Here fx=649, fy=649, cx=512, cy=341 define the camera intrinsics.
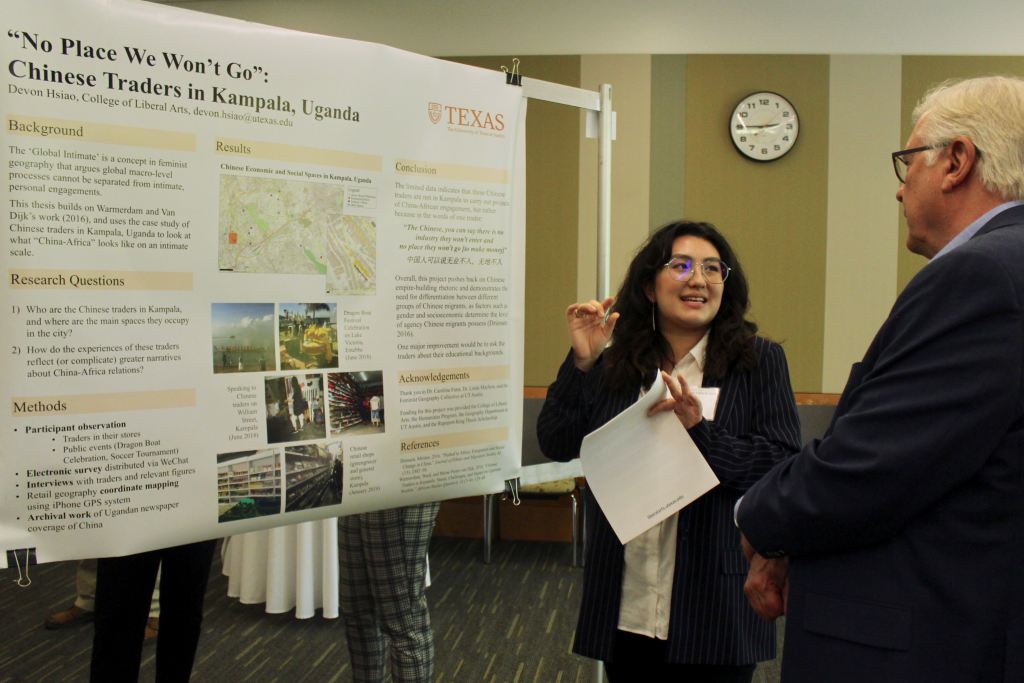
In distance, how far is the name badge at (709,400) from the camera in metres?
1.46

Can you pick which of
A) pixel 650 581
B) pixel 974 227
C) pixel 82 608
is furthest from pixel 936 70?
pixel 82 608

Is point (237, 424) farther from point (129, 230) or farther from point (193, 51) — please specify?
Answer: point (193, 51)

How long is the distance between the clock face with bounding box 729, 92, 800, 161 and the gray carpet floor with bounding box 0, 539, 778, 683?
9.81 ft

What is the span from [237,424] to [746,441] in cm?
104

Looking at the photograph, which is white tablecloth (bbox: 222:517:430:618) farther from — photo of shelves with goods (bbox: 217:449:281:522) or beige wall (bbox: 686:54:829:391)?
beige wall (bbox: 686:54:829:391)

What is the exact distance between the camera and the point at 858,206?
14.3 ft

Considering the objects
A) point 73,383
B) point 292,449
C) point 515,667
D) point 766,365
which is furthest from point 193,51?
point 515,667

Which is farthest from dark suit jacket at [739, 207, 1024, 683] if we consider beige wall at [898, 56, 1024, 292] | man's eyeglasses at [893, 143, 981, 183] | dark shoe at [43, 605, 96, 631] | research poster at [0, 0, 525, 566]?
beige wall at [898, 56, 1024, 292]

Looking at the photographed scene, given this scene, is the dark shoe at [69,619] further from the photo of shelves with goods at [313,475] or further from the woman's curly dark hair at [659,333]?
the woman's curly dark hair at [659,333]

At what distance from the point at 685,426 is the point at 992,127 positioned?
730 mm

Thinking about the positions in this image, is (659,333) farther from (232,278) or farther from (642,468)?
(232,278)

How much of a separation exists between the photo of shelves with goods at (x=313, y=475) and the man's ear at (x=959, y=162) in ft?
3.77

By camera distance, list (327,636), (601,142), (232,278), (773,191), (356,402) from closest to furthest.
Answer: (232,278)
(356,402)
(601,142)
(327,636)
(773,191)

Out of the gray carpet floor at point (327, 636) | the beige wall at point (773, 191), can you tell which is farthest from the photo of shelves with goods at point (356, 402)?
the beige wall at point (773, 191)
